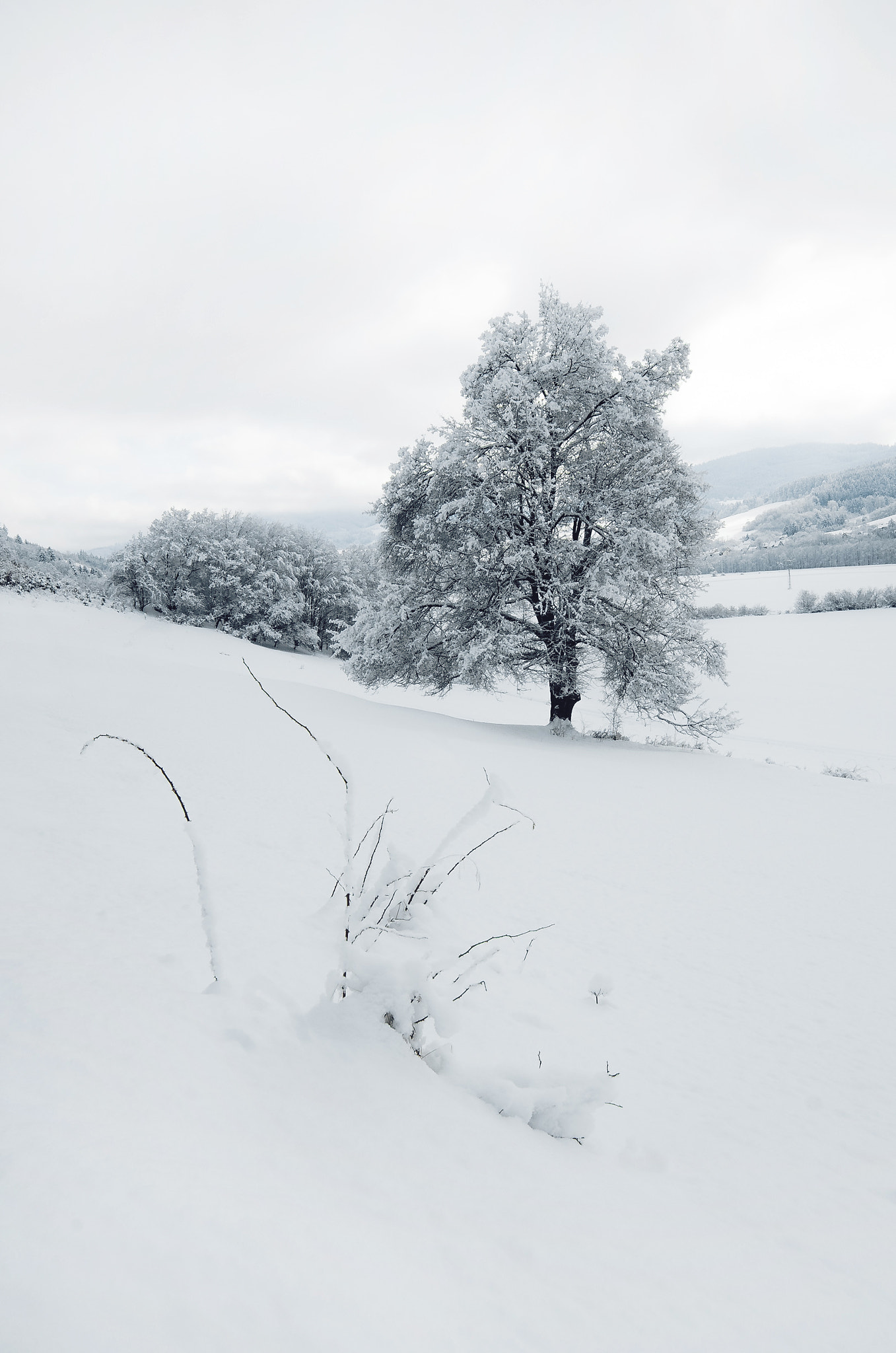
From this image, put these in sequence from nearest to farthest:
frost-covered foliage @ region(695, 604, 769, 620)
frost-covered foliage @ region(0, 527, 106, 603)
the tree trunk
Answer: the tree trunk < frost-covered foliage @ region(0, 527, 106, 603) < frost-covered foliage @ region(695, 604, 769, 620)

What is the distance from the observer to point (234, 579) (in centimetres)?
2944

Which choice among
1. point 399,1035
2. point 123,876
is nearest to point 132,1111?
point 399,1035

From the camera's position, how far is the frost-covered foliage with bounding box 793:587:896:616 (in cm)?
4041

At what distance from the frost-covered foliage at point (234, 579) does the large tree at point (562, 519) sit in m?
17.2

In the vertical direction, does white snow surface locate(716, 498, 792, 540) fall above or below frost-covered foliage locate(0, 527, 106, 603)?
above

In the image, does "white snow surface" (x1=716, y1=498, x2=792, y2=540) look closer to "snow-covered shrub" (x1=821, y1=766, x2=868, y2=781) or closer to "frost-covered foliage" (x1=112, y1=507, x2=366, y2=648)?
"frost-covered foliage" (x1=112, y1=507, x2=366, y2=648)

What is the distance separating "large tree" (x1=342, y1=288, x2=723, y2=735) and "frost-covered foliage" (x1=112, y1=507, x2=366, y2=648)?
17.2 m

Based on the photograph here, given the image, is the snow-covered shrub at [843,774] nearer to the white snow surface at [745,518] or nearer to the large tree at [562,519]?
the large tree at [562,519]

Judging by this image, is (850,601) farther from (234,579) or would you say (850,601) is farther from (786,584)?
(234,579)

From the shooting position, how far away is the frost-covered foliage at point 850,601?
40406mm

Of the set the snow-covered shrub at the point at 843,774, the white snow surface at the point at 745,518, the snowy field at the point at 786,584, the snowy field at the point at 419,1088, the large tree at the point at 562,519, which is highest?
the white snow surface at the point at 745,518

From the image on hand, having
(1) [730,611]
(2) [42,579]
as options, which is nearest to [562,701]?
(2) [42,579]

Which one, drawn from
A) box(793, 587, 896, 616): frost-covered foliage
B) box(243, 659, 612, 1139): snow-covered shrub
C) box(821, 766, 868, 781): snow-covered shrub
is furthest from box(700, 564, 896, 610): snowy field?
box(243, 659, 612, 1139): snow-covered shrub

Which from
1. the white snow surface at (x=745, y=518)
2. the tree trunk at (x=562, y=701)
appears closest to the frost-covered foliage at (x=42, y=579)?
the tree trunk at (x=562, y=701)
